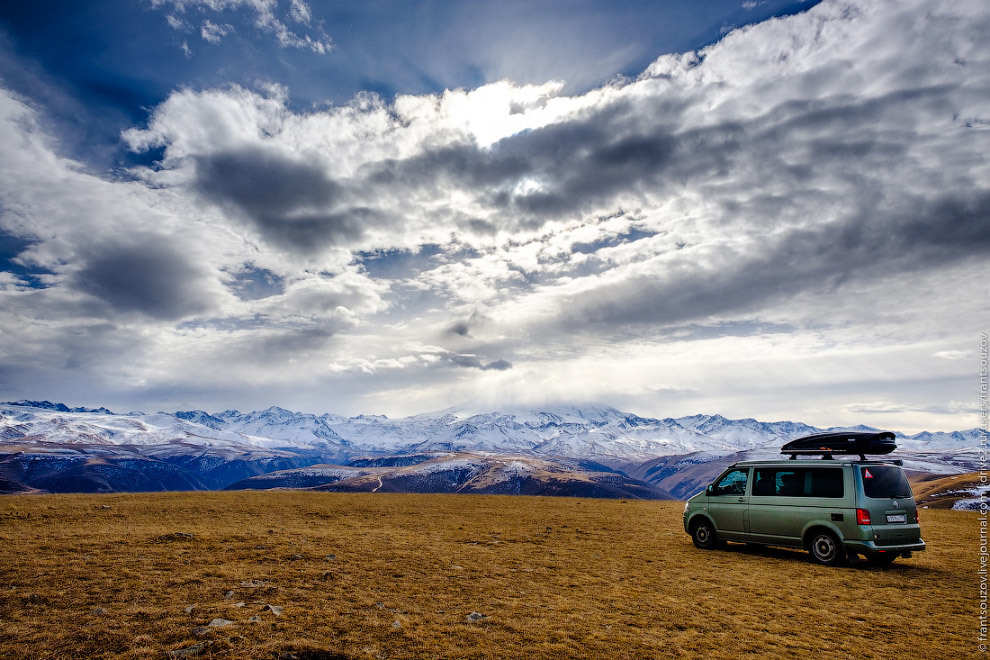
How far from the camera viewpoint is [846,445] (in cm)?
1648

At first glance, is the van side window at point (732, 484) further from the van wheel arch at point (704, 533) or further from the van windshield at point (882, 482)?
the van windshield at point (882, 482)

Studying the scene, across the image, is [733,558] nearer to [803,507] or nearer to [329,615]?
[803,507]

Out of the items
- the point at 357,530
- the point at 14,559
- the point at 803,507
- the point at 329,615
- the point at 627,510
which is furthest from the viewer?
the point at 627,510

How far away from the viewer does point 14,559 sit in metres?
13.8

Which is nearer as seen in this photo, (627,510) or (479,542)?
(479,542)

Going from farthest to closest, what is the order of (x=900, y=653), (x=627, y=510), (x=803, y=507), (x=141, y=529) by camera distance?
(x=627, y=510) < (x=141, y=529) < (x=803, y=507) < (x=900, y=653)

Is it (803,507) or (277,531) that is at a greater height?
(803,507)

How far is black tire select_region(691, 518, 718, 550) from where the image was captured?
60.1 feet

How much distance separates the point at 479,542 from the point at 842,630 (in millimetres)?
12262

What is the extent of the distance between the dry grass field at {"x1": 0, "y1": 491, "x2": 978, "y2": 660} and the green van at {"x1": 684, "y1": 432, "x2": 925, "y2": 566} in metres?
0.74

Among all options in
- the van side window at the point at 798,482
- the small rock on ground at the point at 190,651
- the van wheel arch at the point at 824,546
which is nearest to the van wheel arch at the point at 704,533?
the van side window at the point at 798,482

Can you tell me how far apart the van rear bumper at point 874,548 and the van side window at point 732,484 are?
3.39 meters

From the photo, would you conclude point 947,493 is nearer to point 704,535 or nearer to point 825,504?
point 704,535

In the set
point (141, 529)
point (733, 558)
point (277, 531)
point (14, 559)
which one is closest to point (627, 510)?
point (733, 558)
